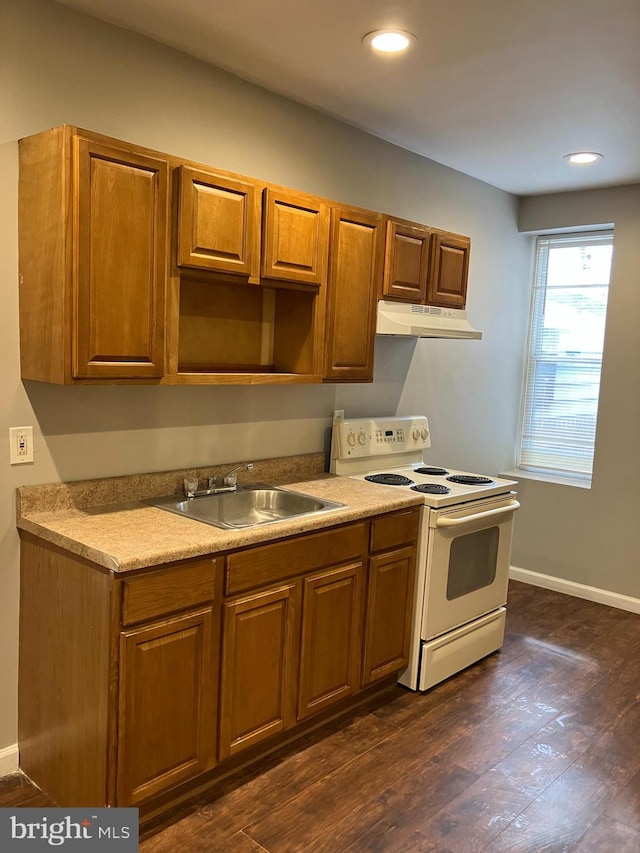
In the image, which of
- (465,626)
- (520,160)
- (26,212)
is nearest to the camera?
(26,212)

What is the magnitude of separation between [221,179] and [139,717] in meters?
1.76

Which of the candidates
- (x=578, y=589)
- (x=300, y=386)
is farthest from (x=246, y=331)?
(x=578, y=589)

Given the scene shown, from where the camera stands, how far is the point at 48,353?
2.12 meters

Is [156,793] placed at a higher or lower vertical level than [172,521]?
lower

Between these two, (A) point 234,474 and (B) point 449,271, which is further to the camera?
(B) point 449,271

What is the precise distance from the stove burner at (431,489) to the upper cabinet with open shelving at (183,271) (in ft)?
1.84

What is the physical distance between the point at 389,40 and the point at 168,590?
6.51 feet

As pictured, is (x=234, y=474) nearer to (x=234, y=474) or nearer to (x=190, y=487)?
(x=234, y=474)

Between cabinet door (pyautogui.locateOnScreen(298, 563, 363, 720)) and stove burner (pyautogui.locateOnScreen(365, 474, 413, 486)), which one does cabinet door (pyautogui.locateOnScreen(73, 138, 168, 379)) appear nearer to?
cabinet door (pyautogui.locateOnScreen(298, 563, 363, 720))

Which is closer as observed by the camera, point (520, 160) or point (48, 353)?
point (48, 353)

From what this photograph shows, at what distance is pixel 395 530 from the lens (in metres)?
2.89

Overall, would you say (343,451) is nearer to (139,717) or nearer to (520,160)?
(139,717)

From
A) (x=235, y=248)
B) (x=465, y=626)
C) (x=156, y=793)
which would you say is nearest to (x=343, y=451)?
(x=465, y=626)

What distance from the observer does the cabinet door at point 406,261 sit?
3.14 m
